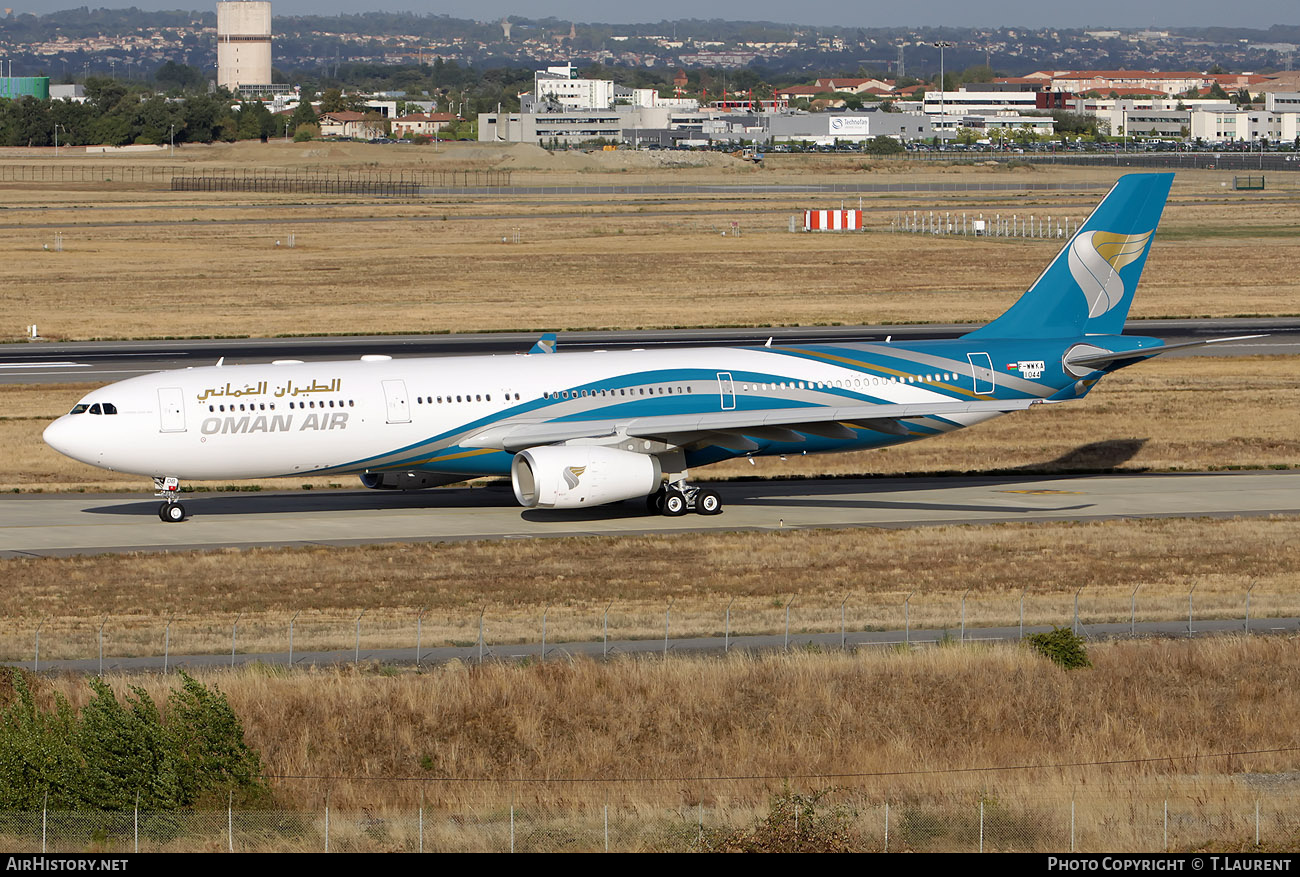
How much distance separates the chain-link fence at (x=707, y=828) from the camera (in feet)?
80.8

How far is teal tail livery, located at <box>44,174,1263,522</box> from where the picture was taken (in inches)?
1871

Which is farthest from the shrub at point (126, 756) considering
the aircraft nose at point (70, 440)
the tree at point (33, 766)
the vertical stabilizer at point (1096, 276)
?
the vertical stabilizer at point (1096, 276)

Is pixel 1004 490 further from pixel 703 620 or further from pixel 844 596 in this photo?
pixel 703 620

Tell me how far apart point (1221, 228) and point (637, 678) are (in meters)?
133

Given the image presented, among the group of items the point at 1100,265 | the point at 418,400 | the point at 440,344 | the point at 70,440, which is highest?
the point at 1100,265

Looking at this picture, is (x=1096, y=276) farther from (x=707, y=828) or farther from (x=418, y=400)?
(x=707, y=828)

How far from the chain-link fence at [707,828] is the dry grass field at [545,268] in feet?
223

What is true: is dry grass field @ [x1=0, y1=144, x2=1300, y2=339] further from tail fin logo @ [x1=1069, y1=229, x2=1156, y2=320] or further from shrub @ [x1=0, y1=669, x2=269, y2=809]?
shrub @ [x1=0, y1=669, x2=269, y2=809]

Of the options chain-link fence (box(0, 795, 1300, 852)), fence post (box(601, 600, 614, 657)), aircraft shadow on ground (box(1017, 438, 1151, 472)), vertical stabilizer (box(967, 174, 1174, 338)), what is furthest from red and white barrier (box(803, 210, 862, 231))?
chain-link fence (box(0, 795, 1300, 852))

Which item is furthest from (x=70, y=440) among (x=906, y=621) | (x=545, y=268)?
(x=545, y=268)

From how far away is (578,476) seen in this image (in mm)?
47781

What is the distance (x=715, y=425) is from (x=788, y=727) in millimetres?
18690

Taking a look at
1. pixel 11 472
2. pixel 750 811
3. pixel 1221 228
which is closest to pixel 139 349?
pixel 11 472

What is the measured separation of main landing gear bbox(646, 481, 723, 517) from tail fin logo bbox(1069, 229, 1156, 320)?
15.8 m
